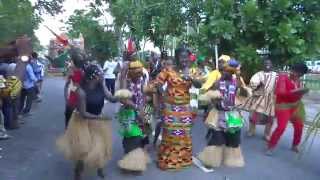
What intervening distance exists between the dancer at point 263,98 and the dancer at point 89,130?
4.61 meters

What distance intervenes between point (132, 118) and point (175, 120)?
0.66 m

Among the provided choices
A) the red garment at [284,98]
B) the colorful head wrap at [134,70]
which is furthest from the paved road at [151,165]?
the colorful head wrap at [134,70]

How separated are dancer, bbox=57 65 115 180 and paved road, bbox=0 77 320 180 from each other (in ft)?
2.52

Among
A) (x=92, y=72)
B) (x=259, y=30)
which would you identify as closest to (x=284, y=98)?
(x=259, y=30)

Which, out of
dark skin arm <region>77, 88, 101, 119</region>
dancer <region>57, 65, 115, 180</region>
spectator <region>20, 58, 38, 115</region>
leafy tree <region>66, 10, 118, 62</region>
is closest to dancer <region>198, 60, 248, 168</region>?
dancer <region>57, 65, 115, 180</region>

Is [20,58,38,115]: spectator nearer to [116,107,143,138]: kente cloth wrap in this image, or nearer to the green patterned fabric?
[116,107,143,138]: kente cloth wrap

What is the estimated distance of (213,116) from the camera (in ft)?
29.0

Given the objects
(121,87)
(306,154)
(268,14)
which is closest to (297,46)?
(268,14)

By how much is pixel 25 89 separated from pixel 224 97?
6.68m

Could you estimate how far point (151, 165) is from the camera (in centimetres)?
885

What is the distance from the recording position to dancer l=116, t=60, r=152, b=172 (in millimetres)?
8125

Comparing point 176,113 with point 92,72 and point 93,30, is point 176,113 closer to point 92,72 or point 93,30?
point 92,72

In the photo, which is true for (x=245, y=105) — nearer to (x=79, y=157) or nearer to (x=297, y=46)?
(x=297, y=46)

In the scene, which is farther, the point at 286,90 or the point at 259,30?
the point at 259,30
